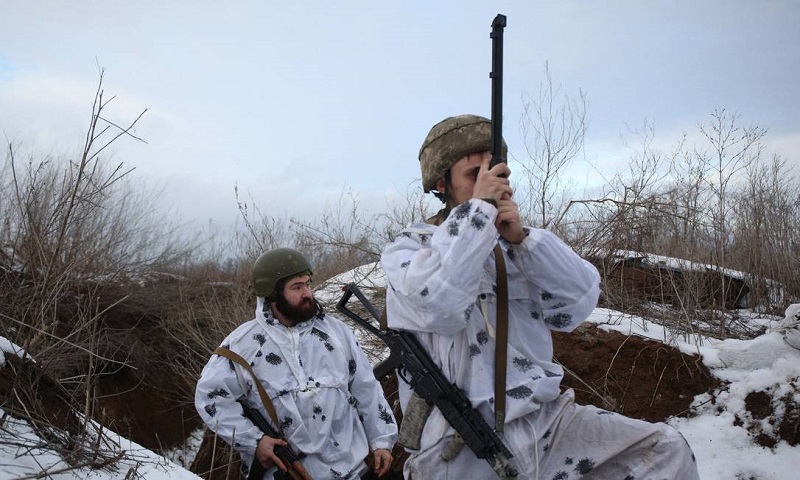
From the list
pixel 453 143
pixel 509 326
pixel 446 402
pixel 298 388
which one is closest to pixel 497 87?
pixel 453 143

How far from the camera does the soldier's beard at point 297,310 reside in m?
3.99

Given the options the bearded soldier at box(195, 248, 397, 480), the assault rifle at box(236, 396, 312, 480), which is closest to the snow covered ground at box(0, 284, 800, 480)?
the bearded soldier at box(195, 248, 397, 480)

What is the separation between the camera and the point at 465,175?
84.9 inches

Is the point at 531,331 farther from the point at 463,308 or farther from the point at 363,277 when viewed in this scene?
the point at 363,277

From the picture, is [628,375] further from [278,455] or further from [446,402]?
[446,402]

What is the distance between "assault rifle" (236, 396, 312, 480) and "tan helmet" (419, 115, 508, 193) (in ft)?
6.58

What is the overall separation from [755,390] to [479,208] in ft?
13.3

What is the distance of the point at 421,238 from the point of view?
2.13m

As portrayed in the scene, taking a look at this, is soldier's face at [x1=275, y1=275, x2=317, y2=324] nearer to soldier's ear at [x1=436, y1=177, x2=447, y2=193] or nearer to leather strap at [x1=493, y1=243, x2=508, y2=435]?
soldier's ear at [x1=436, y1=177, x2=447, y2=193]

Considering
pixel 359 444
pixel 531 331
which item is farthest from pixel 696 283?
pixel 531 331

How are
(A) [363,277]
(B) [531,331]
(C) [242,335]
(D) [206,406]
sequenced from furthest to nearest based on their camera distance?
(A) [363,277], (C) [242,335], (D) [206,406], (B) [531,331]

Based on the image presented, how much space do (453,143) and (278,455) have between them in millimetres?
2224

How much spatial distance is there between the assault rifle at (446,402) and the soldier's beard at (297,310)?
5.76 ft

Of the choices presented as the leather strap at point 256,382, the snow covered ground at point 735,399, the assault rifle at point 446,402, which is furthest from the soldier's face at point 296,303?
the snow covered ground at point 735,399
